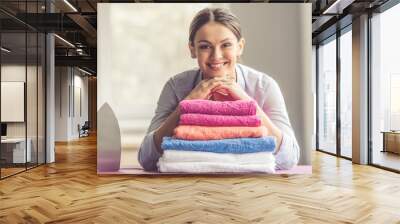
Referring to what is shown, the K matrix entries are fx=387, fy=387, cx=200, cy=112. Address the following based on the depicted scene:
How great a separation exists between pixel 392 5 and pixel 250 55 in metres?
2.52

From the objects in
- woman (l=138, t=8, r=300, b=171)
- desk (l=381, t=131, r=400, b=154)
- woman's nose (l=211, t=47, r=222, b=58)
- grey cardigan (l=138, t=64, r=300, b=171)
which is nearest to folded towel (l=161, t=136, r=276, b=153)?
woman (l=138, t=8, r=300, b=171)

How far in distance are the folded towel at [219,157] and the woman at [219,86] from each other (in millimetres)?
212

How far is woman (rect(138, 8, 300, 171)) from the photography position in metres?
5.32

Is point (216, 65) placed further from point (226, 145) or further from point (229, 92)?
point (226, 145)

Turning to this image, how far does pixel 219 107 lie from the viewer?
5133 mm

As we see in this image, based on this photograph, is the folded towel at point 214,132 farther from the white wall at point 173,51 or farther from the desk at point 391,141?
the desk at point 391,141


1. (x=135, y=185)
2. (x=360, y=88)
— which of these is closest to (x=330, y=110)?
(x=360, y=88)

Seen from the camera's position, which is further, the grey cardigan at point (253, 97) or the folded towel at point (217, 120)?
the grey cardigan at point (253, 97)

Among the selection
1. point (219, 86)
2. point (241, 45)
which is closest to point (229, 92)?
point (219, 86)

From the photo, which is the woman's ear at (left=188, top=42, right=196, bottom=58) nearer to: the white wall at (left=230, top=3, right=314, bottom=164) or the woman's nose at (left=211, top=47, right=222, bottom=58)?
the woman's nose at (left=211, top=47, right=222, bottom=58)

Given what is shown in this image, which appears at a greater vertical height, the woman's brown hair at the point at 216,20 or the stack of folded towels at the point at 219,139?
the woman's brown hair at the point at 216,20

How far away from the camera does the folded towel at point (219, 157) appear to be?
16.9 ft

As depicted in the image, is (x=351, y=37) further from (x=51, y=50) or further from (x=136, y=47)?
(x=51, y=50)

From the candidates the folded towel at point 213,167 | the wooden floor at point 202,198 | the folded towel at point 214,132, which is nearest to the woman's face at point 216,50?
the folded towel at point 214,132
